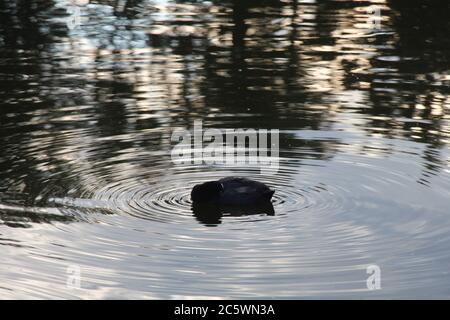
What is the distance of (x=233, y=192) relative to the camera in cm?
1176

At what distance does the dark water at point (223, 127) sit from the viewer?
9742mm

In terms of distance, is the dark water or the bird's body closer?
the dark water

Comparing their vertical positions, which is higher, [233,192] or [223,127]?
[233,192]

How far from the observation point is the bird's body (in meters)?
11.6

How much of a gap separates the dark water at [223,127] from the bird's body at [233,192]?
8.6 inches

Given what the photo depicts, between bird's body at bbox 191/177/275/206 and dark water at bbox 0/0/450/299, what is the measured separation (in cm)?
22

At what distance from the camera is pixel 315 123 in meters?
15.1

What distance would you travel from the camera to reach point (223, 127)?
14.9 m

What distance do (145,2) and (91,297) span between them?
1627 centimetres

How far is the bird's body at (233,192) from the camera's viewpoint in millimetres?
11648

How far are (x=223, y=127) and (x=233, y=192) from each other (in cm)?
322

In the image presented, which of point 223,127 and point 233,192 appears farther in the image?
point 223,127

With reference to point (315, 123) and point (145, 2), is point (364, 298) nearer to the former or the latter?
point (315, 123)

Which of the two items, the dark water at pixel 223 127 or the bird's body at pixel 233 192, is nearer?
the dark water at pixel 223 127
